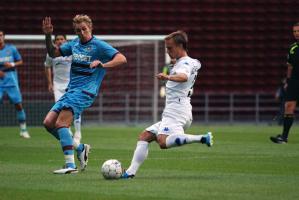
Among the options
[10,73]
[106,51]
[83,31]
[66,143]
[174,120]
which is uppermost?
[83,31]

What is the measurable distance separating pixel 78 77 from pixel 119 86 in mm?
15758

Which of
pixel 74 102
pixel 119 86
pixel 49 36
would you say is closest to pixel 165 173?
pixel 74 102

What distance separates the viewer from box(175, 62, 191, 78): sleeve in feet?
37.7

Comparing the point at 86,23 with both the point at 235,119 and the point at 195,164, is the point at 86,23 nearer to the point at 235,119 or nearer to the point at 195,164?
the point at 195,164

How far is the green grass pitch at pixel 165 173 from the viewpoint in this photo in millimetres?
9883

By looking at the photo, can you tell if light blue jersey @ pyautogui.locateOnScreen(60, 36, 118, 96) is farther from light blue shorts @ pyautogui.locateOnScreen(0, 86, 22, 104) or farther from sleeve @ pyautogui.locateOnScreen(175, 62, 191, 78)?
light blue shorts @ pyautogui.locateOnScreen(0, 86, 22, 104)

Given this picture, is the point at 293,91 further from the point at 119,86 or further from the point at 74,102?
the point at 119,86

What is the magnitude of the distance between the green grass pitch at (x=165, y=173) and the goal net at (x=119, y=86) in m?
6.57

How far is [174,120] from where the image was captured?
1180 centimetres

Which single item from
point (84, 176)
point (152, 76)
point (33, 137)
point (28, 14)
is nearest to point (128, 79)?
point (152, 76)

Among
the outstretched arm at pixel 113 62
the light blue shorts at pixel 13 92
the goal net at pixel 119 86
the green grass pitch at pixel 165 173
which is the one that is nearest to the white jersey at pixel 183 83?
the outstretched arm at pixel 113 62

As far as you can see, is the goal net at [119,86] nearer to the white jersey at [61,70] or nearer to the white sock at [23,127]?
the white sock at [23,127]

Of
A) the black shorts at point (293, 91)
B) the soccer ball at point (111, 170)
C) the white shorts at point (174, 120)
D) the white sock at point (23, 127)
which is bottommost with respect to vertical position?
the white sock at point (23, 127)

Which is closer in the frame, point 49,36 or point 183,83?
point 183,83
